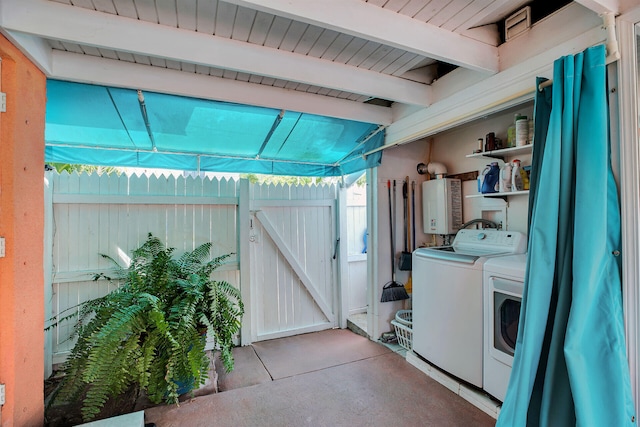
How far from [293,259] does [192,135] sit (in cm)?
173

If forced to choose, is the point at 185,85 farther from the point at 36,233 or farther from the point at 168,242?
the point at 168,242

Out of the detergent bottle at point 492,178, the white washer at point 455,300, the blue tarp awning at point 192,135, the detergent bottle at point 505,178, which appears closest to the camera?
the white washer at point 455,300

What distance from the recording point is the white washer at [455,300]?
2.14 meters

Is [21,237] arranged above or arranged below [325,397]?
above

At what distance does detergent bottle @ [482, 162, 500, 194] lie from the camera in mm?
2508

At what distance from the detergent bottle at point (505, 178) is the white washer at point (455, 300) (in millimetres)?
372

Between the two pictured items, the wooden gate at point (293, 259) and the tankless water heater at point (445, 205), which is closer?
the tankless water heater at point (445, 205)

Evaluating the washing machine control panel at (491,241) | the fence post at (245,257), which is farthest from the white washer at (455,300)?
the fence post at (245,257)

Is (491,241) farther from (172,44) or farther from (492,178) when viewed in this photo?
(172,44)

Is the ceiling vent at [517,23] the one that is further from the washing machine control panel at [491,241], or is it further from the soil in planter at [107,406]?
the soil in planter at [107,406]

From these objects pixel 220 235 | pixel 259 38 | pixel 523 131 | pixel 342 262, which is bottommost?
pixel 342 262

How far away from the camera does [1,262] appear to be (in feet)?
4.95

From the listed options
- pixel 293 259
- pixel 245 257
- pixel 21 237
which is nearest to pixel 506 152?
pixel 293 259

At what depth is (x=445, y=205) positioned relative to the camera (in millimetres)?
2998
